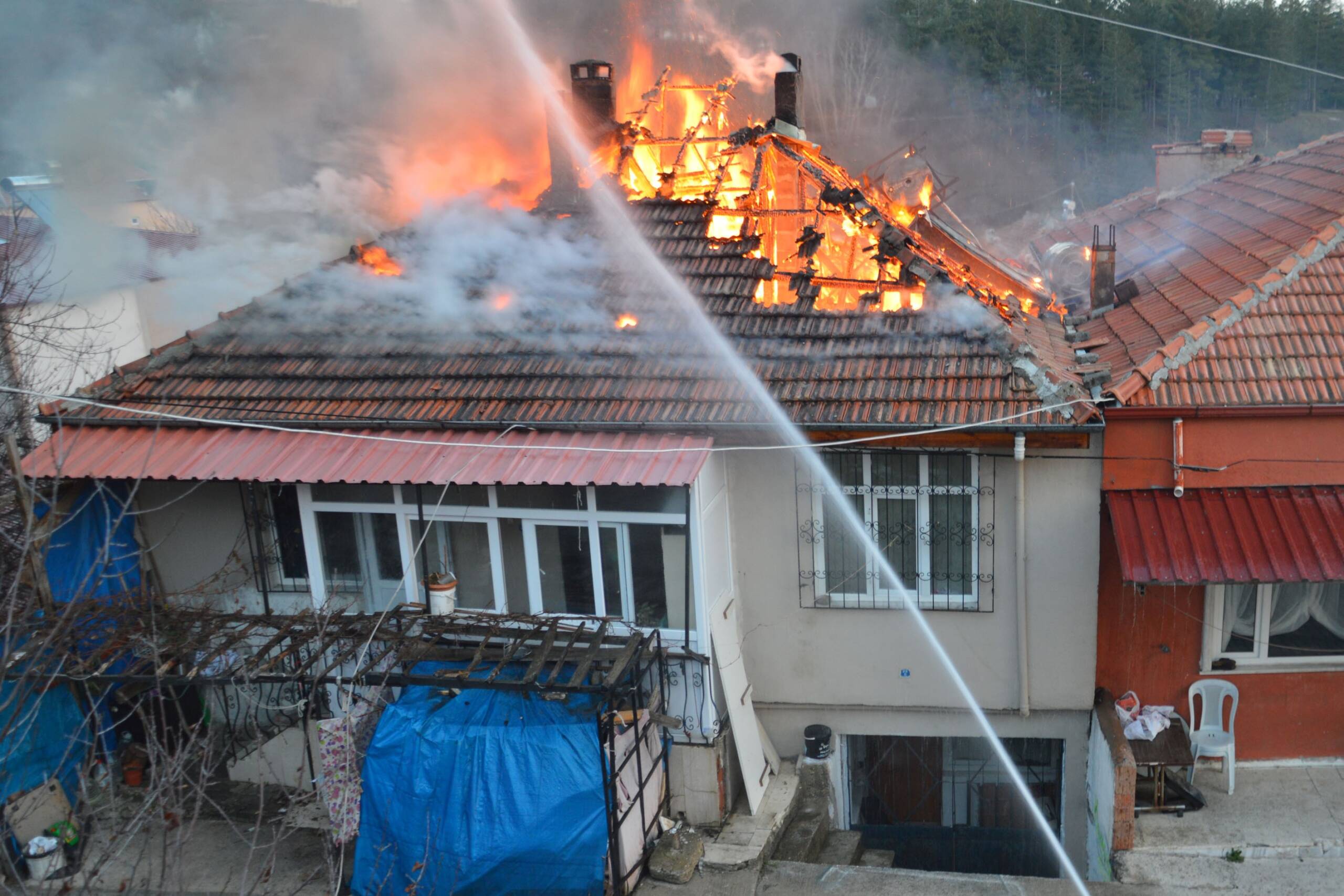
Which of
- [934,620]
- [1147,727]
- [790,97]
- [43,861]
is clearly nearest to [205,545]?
[43,861]

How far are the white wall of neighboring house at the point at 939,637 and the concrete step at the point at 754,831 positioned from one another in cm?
60

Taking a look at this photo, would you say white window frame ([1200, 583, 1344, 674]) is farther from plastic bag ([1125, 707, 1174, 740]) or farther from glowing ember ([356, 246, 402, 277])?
glowing ember ([356, 246, 402, 277])

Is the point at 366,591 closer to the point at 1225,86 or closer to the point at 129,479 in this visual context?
the point at 129,479

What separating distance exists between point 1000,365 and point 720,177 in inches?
184

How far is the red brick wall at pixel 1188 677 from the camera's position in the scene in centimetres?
973

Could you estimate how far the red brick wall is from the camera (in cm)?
973

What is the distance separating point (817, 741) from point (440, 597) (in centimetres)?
414

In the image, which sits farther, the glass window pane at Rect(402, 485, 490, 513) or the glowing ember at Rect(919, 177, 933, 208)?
the glowing ember at Rect(919, 177, 933, 208)

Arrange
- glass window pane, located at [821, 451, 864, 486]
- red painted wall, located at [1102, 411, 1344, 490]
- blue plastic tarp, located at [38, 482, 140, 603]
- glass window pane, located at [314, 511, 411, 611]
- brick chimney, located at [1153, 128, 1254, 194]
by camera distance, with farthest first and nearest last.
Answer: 1. brick chimney, located at [1153, 128, 1254, 194]
2. glass window pane, located at [314, 511, 411, 611]
3. blue plastic tarp, located at [38, 482, 140, 603]
4. glass window pane, located at [821, 451, 864, 486]
5. red painted wall, located at [1102, 411, 1344, 490]

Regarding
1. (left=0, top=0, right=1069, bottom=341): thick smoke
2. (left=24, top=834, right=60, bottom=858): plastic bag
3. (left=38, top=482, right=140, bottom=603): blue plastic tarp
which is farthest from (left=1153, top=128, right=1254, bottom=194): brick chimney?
(left=24, top=834, right=60, bottom=858): plastic bag

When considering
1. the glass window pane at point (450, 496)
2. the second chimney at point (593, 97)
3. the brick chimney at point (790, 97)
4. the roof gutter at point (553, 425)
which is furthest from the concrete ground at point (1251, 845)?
the second chimney at point (593, 97)

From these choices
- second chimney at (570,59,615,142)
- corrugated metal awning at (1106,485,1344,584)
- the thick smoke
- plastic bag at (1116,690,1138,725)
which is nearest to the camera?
corrugated metal awning at (1106,485,1344,584)

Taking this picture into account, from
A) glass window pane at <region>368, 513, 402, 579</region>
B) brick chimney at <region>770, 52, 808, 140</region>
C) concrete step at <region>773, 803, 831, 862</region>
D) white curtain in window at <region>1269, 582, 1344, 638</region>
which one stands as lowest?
concrete step at <region>773, 803, 831, 862</region>

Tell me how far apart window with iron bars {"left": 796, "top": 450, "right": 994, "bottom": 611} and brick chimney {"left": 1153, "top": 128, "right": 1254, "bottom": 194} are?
12.7m
